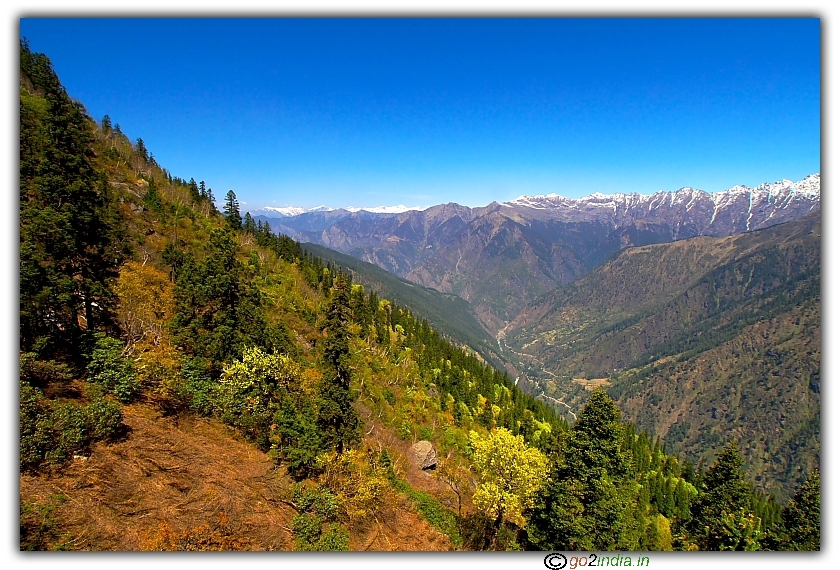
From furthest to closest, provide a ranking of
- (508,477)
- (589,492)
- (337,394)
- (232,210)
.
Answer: (232,210) → (337,394) → (508,477) → (589,492)

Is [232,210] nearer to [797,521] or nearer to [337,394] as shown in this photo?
[337,394]

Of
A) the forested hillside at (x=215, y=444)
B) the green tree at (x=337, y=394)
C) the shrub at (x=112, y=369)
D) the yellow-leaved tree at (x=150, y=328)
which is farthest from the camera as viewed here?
the green tree at (x=337, y=394)

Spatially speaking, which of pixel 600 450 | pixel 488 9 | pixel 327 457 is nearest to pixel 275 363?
pixel 327 457

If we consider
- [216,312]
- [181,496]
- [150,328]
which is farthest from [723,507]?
[150,328]

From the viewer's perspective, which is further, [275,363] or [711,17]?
[275,363]

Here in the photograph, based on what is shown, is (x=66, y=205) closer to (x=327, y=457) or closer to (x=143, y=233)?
(x=327, y=457)

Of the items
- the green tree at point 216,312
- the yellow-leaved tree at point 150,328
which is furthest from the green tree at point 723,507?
the yellow-leaved tree at point 150,328

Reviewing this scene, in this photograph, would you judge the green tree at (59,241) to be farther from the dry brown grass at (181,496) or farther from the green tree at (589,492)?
the green tree at (589,492)
